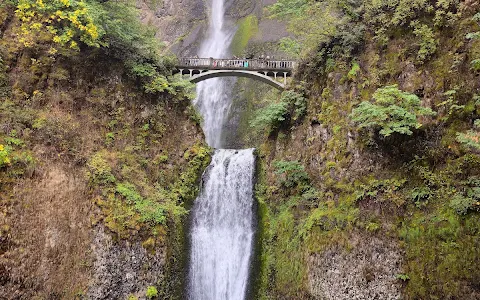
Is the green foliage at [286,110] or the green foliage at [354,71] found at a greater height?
the green foliage at [354,71]

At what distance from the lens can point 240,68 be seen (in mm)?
19422

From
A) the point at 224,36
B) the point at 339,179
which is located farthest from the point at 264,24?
the point at 339,179

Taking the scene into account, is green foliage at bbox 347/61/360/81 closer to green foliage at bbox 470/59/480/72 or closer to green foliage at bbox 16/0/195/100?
green foliage at bbox 470/59/480/72

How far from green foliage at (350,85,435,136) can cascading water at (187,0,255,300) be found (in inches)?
Answer: 287

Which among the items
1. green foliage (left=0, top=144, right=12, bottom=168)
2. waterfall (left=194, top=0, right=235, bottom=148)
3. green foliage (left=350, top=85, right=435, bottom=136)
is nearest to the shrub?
green foliage (left=0, top=144, right=12, bottom=168)

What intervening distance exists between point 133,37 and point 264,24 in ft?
62.7

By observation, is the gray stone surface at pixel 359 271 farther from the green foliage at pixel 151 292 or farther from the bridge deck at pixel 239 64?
the bridge deck at pixel 239 64

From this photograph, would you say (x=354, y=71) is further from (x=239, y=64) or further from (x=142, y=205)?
(x=142, y=205)

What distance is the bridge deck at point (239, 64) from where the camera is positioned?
19.2 meters

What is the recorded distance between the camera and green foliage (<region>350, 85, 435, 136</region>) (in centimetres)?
923

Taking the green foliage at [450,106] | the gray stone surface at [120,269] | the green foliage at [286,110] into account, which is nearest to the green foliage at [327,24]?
the green foliage at [286,110]

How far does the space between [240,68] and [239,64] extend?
51 centimetres

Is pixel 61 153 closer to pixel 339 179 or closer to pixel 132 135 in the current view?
pixel 132 135

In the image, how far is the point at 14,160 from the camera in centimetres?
1038
